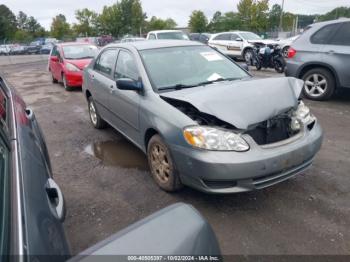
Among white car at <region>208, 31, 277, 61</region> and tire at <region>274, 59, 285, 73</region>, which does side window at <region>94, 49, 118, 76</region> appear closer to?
tire at <region>274, 59, 285, 73</region>

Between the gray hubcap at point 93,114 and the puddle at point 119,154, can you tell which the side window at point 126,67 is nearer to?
the puddle at point 119,154

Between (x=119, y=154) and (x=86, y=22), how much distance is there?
2068 inches

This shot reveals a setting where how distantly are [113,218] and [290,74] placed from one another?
608 centimetres

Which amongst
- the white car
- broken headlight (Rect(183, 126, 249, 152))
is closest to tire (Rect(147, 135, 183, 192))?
broken headlight (Rect(183, 126, 249, 152))

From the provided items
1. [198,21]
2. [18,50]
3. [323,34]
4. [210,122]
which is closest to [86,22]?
[18,50]

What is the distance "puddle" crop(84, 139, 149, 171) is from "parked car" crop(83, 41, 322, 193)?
451 millimetres

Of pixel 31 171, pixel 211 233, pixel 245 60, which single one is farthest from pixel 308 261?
pixel 245 60

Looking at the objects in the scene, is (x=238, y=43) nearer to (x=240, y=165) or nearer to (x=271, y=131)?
(x=271, y=131)

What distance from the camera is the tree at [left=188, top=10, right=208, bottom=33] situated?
5175 centimetres

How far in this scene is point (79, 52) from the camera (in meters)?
11.1

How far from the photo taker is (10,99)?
2873mm

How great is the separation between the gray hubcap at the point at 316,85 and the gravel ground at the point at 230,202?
2.16m

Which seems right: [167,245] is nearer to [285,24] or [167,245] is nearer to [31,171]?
[31,171]

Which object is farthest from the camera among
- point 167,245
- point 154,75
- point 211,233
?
point 154,75
